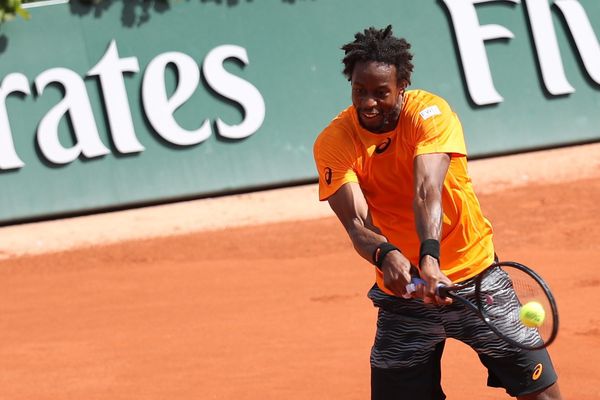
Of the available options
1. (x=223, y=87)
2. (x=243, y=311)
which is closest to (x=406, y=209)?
(x=243, y=311)

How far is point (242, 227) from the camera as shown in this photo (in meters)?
11.7

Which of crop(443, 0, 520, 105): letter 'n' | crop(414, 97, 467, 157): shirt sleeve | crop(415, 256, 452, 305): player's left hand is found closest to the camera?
crop(415, 256, 452, 305): player's left hand

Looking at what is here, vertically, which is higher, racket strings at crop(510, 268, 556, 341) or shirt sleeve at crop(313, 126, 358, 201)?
shirt sleeve at crop(313, 126, 358, 201)

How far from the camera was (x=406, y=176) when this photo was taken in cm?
504

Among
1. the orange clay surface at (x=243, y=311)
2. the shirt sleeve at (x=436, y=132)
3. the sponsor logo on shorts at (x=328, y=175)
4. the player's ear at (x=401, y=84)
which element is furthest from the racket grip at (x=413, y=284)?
the orange clay surface at (x=243, y=311)

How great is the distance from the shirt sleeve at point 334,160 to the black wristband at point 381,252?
38cm

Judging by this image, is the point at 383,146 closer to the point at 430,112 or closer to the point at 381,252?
the point at 430,112

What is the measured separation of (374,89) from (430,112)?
0.30 m

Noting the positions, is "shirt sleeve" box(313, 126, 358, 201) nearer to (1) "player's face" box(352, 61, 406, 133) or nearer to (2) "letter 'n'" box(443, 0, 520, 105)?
(1) "player's face" box(352, 61, 406, 133)

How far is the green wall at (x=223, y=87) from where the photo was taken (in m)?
12.3

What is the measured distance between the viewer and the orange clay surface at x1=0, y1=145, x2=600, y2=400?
740cm

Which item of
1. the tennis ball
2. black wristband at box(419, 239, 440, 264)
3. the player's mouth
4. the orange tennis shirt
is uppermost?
the player's mouth

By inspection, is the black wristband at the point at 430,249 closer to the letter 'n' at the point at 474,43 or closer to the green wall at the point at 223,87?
the green wall at the point at 223,87

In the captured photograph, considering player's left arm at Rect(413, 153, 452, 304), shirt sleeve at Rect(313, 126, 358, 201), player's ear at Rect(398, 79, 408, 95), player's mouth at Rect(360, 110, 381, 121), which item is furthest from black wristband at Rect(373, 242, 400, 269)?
player's ear at Rect(398, 79, 408, 95)
